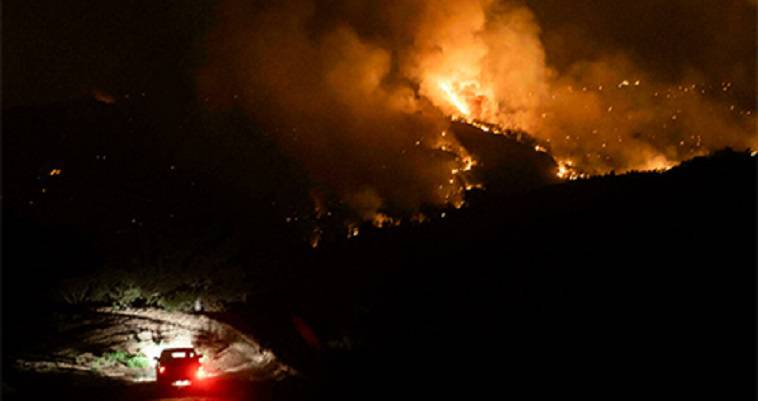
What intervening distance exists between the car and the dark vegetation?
3.63 metres

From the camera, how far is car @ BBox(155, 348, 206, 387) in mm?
24453

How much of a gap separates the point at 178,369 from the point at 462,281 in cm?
→ 940

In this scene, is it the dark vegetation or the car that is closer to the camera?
the dark vegetation

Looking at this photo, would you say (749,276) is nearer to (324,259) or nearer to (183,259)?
(324,259)

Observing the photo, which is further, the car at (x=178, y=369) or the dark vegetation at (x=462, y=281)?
the car at (x=178, y=369)

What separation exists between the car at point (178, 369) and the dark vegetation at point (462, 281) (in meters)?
3.63

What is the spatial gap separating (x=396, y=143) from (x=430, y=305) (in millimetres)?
56620

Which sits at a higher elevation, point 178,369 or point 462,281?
point 462,281

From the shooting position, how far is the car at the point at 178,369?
24.5 metres

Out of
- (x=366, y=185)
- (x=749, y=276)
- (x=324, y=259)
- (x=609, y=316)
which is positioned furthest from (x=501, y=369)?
(x=366, y=185)

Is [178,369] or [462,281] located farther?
[178,369]

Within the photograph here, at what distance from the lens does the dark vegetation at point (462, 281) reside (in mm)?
14523

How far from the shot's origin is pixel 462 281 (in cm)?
2384

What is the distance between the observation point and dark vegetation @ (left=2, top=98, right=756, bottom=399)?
47.6ft
